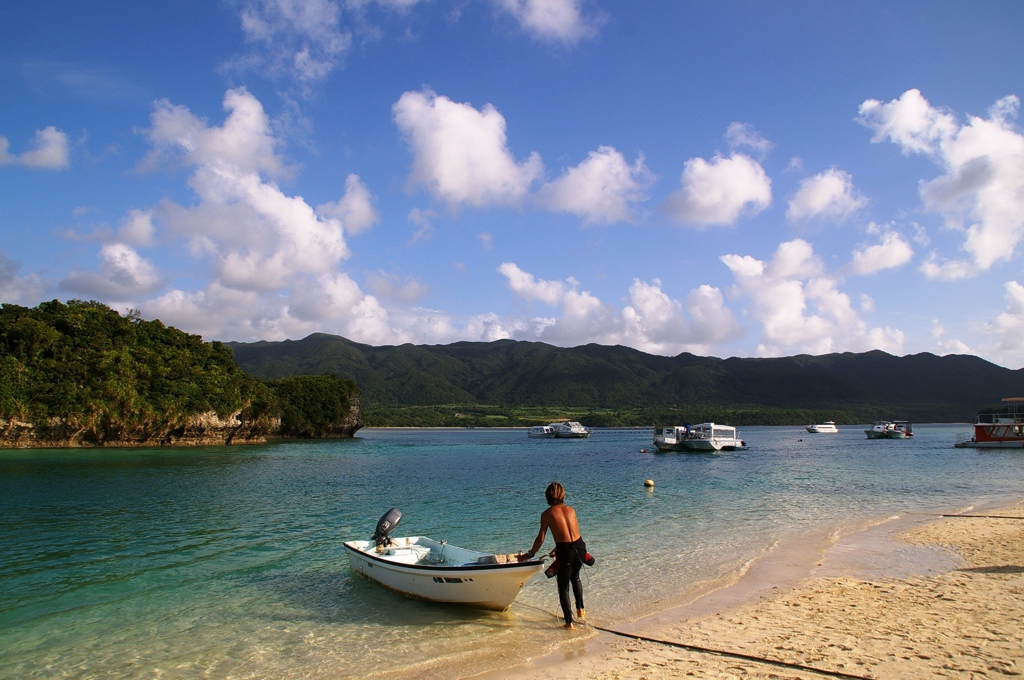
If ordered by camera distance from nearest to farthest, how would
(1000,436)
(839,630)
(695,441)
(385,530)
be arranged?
(839,630)
(385,530)
(1000,436)
(695,441)

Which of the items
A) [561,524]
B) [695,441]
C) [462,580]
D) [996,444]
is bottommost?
[996,444]

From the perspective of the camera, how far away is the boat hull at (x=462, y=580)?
436 inches

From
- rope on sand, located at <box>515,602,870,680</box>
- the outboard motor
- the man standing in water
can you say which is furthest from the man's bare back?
the outboard motor

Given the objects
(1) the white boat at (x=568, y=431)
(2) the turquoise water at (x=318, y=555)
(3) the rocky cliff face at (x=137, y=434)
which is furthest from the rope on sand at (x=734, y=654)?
(1) the white boat at (x=568, y=431)

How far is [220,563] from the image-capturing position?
16.8 m

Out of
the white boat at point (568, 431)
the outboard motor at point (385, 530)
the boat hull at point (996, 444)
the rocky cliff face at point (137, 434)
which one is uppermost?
the outboard motor at point (385, 530)

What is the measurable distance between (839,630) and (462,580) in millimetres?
6882

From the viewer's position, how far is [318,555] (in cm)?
1786

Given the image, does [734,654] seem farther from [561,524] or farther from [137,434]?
[137,434]

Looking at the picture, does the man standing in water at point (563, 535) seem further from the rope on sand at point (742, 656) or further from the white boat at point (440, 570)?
the rope on sand at point (742, 656)

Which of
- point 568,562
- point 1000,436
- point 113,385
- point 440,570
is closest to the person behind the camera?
point 568,562

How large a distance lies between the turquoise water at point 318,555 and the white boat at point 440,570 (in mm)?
379

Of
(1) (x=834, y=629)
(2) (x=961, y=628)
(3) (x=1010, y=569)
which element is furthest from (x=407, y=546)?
(3) (x=1010, y=569)

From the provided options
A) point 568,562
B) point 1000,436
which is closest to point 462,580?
point 568,562
